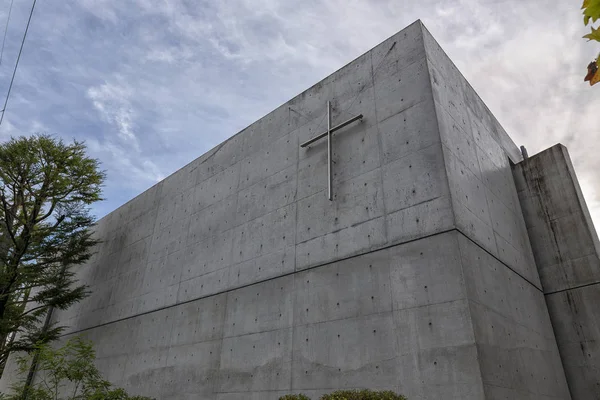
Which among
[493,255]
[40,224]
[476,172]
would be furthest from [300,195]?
[40,224]

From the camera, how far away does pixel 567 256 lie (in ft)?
29.4

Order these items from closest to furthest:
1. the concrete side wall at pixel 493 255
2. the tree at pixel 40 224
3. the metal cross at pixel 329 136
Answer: the concrete side wall at pixel 493 255
the metal cross at pixel 329 136
the tree at pixel 40 224

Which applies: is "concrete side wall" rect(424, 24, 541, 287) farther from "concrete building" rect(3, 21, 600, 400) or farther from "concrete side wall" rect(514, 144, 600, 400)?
"concrete side wall" rect(514, 144, 600, 400)

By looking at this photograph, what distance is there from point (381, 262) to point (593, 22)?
6.17 m

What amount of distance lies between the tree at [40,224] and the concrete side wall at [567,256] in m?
15.0

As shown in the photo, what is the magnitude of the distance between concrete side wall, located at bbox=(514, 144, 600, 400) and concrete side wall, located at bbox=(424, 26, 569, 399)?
0.92ft

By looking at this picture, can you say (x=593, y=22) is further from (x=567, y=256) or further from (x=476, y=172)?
(x=567, y=256)

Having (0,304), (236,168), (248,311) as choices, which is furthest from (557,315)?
(0,304)

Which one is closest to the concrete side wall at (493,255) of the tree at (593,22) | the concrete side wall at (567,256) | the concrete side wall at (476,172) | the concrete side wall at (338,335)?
the concrete side wall at (476,172)

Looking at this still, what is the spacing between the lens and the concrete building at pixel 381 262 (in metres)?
6.32

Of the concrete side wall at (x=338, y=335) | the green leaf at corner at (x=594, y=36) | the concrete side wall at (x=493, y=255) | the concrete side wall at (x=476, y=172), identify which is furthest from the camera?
the concrete side wall at (x=476, y=172)

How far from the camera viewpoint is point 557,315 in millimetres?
8602

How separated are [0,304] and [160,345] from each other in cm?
659

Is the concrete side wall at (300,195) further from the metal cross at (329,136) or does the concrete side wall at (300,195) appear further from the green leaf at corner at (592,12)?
the green leaf at corner at (592,12)
